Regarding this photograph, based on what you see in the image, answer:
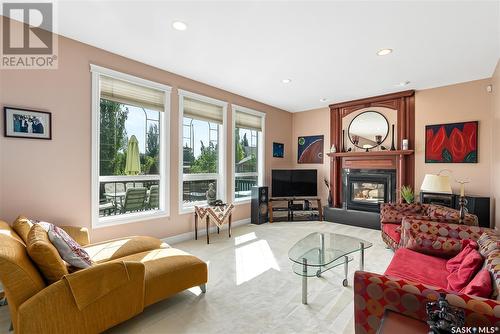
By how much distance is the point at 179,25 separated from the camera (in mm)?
2523

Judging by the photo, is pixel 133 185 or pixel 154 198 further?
pixel 154 198

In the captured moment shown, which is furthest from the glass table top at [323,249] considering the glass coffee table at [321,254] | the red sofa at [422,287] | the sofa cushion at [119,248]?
the sofa cushion at [119,248]

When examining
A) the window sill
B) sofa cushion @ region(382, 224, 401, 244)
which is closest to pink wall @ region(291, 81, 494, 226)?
sofa cushion @ region(382, 224, 401, 244)

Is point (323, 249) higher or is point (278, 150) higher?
point (278, 150)

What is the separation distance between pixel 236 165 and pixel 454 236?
11.9 feet

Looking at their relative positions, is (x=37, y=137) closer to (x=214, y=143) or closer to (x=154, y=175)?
(x=154, y=175)

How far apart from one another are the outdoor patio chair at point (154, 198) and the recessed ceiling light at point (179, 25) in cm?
228

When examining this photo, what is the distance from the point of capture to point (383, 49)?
9.89 ft

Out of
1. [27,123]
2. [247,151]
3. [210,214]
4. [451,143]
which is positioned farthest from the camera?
[247,151]

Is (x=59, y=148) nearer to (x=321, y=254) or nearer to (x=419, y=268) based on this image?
(x=321, y=254)

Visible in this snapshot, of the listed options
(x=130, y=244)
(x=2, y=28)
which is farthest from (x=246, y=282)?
(x=2, y=28)

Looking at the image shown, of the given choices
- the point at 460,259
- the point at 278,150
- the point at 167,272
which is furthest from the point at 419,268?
the point at 278,150

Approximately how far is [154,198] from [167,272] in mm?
1902

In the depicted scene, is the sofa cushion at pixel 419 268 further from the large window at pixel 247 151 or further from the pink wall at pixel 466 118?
the large window at pixel 247 151
